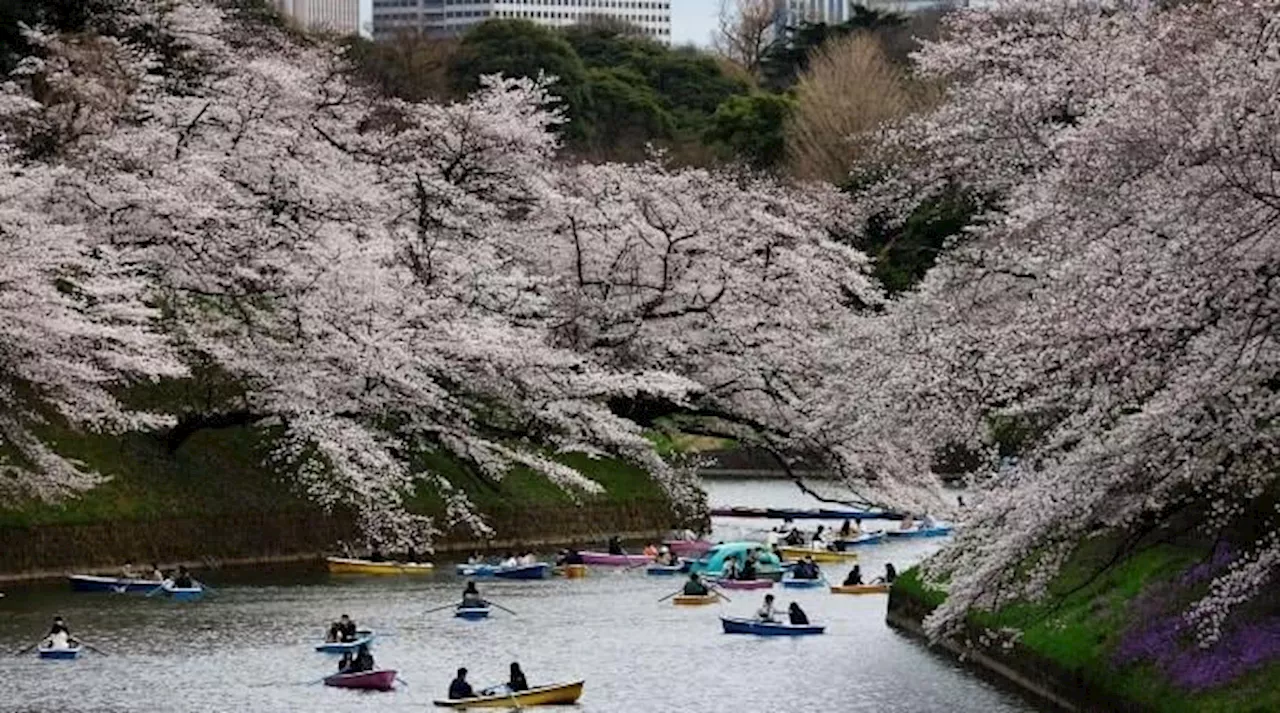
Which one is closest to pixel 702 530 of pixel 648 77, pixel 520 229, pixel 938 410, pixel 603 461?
pixel 603 461

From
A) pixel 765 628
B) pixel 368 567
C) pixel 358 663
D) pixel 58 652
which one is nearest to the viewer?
pixel 358 663

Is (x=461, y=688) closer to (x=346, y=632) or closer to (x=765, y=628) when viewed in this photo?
(x=346, y=632)

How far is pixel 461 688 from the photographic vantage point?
99.6 ft

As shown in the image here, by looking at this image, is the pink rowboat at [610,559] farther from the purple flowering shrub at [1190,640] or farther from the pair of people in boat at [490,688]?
the purple flowering shrub at [1190,640]

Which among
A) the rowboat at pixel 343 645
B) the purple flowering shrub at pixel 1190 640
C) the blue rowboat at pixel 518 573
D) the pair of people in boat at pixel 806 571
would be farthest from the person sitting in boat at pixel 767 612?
the purple flowering shrub at pixel 1190 640

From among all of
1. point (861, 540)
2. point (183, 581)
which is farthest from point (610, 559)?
point (183, 581)

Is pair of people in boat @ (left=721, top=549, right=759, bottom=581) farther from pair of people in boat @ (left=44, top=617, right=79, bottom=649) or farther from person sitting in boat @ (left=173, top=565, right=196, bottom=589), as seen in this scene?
pair of people in boat @ (left=44, top=617, right=79, bottom=649)

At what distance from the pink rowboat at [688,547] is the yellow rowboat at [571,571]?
14.5 ft

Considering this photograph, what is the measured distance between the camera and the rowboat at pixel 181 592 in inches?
1556

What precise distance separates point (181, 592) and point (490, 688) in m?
10.5

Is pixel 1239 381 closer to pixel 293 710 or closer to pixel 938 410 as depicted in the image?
pixel 938 410

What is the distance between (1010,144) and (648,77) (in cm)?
7296

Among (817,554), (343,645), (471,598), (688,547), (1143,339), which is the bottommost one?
(343,645)

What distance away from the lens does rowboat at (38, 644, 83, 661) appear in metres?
32.9
